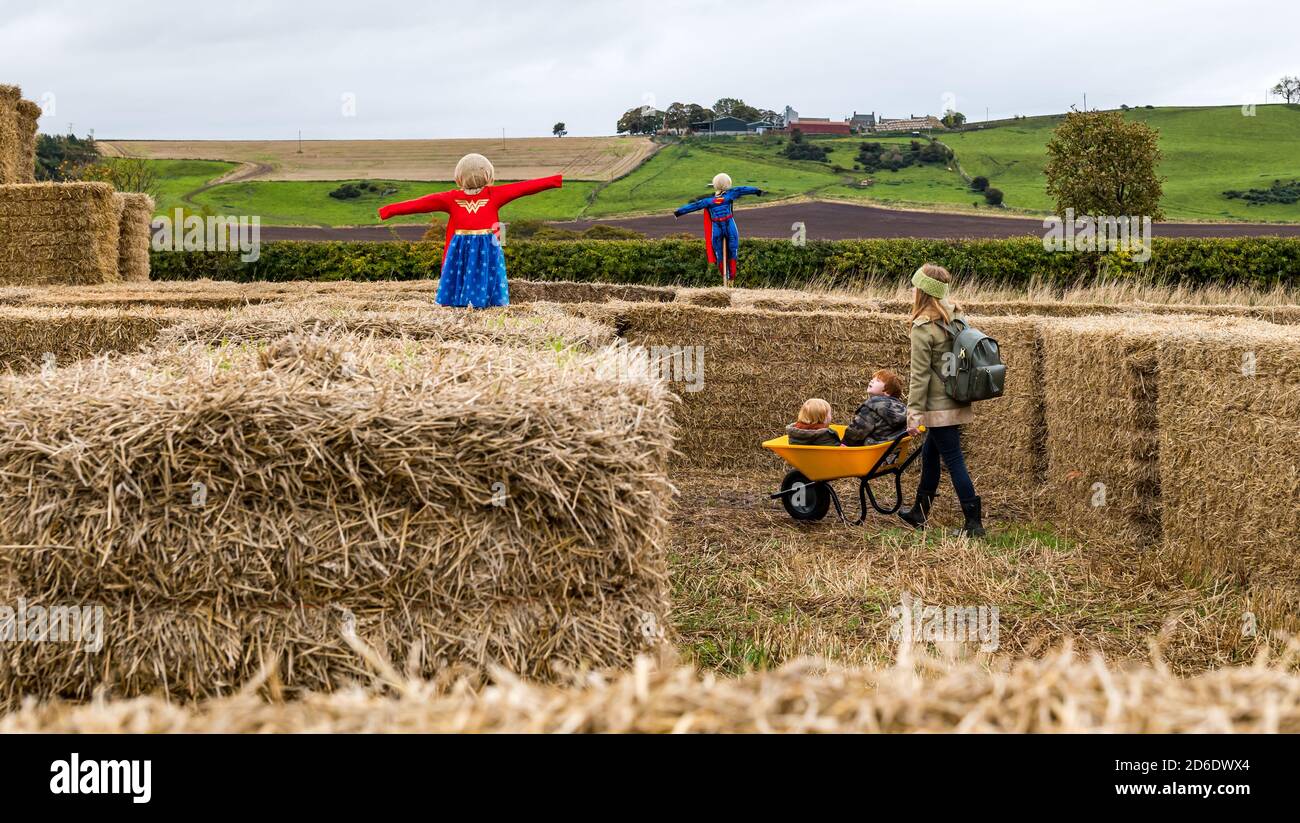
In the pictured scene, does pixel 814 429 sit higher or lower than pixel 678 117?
lower

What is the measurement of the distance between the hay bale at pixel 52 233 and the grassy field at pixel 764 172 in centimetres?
3253

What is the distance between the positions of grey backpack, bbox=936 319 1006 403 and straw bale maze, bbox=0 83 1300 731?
Answer: 2.34 feet

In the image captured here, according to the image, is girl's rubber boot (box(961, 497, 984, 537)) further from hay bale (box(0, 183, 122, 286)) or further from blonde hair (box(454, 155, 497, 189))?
hay bale (box(0, 183, 122, 286))

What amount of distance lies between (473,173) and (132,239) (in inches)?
479

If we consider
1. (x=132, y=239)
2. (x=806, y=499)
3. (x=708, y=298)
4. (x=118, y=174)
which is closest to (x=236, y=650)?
(x=806, y=499)

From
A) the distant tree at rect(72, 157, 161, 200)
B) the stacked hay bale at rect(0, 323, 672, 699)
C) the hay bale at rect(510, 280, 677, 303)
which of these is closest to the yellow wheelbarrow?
the stacked hay bale at rect(0, 323, 672, 699)

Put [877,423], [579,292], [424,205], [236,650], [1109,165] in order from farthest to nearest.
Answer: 1. [1109,165]
2. [579,292]
3. [424,205]
4. [877,423]
5. [236,650]

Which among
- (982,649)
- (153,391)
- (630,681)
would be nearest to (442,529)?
(153,391)

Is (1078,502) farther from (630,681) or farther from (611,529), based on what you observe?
(630,681)

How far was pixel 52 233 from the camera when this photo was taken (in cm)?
1580

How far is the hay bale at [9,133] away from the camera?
17828 millimetres

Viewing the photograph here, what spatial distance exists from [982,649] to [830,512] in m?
3.84

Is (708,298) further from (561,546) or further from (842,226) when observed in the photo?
(842,226)

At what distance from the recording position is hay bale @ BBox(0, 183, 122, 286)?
15719mm
